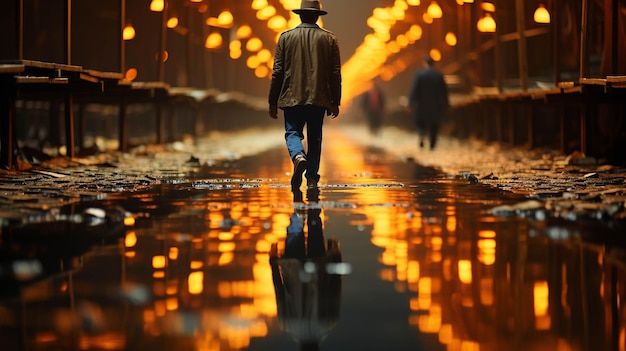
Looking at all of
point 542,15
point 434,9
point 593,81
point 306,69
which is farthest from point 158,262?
point 434,9

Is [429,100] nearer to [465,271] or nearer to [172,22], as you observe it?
[172,22]

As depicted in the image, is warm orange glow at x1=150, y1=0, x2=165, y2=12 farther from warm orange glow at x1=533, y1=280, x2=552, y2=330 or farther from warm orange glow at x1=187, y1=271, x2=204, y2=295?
warm orange glow at x1=533, y1=280, x2=552, y2=330

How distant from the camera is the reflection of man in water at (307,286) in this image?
5.28 m

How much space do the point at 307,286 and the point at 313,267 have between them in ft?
2.56

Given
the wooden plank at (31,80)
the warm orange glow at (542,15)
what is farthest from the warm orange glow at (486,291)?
the warm orange glow at (542,15)

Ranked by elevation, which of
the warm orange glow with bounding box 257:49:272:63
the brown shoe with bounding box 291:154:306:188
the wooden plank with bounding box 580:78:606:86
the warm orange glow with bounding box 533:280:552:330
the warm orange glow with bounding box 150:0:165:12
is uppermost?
the warm orange glow with bounding box 257:49:272:63

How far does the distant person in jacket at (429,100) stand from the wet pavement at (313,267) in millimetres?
16273

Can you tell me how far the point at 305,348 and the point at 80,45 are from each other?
25.6 meters

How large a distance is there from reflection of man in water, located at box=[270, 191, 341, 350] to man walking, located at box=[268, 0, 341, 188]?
612cm

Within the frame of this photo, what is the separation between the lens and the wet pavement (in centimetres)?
517

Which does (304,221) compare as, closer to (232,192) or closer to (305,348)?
(232,192)

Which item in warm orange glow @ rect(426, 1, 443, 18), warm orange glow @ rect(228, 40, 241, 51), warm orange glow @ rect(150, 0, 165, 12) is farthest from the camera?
warm orange glow @ rect(228, 40, 241, 51)

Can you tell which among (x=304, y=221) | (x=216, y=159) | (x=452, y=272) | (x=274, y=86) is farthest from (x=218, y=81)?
(x=452, y=272)

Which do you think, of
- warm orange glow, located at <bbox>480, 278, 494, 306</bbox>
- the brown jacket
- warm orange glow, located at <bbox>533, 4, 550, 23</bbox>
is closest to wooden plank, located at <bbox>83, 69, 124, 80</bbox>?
the brown jacket
